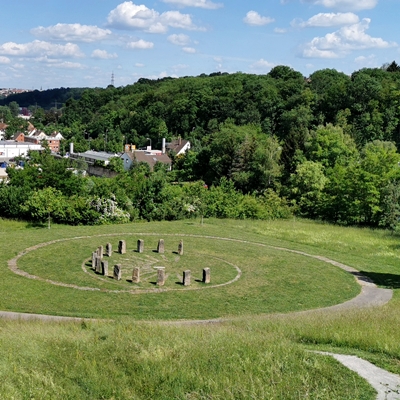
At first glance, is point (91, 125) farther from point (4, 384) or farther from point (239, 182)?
point (4, 384)

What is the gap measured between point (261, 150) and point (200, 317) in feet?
158

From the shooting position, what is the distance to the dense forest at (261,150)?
4888cm

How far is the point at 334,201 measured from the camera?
52844mm

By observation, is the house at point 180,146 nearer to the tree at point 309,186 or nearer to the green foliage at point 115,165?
the green foliage at point 115,165

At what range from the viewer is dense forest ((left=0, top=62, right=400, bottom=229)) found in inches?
1924

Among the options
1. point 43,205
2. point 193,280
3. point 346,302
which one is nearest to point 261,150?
point 43,205

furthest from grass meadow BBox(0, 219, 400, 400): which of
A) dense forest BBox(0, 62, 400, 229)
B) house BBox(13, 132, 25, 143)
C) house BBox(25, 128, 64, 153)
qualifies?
house BBox(13, 132, 25, 143)

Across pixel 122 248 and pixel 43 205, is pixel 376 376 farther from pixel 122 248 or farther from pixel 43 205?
pixel 43 205

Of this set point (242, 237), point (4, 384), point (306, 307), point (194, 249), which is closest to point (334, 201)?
point (242, 237)

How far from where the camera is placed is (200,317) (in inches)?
887

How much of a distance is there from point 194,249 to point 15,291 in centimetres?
1339

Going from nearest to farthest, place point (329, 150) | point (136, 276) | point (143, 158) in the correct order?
point (136, 276) → point (329, 150) → point (143, 158)

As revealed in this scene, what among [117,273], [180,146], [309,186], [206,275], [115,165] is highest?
[180,146]

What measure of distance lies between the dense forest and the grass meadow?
14.6ft
